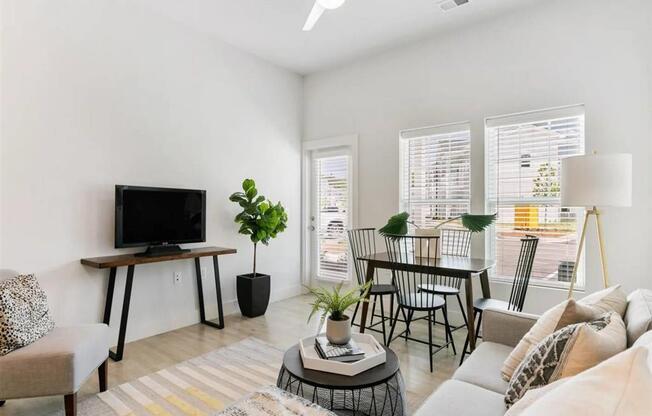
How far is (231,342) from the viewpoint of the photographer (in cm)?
330

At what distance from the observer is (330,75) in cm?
487

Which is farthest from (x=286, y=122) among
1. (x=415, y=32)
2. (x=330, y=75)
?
(x=415, y=32)

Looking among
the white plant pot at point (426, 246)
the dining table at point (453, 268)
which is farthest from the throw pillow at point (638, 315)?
the white plant pot at point (426, 246)

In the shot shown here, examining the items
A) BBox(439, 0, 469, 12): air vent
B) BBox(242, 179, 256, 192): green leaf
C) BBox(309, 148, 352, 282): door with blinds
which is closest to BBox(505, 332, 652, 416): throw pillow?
BBox(439, 0, 469, 12): air vent

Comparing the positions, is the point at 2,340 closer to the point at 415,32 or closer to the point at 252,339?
the point at 252,339

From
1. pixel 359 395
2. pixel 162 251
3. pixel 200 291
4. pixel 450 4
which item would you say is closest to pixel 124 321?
pixel 162 251

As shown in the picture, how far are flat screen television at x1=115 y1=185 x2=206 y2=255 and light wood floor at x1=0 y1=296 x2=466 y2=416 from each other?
76 cm

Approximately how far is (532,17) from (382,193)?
2.26m

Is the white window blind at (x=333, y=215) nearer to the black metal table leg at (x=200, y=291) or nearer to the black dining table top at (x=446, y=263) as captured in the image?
the black dining table top at (x=446, y=263)

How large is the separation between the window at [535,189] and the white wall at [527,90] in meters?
0.11

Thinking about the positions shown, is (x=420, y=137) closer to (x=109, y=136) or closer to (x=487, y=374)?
(x=487, y=374)

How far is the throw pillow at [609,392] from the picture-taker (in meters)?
0.61

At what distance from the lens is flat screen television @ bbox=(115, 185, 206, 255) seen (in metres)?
3.13

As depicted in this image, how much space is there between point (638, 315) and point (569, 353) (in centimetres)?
48
